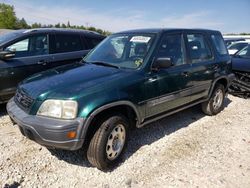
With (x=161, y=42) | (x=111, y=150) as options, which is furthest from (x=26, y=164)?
(x=161, y=42)

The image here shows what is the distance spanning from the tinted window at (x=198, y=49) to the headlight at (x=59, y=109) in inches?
101

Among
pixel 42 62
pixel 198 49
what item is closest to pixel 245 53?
pixel 198 49

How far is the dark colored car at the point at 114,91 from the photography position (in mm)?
2979

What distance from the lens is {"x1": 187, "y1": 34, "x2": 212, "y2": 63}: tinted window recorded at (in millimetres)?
4660

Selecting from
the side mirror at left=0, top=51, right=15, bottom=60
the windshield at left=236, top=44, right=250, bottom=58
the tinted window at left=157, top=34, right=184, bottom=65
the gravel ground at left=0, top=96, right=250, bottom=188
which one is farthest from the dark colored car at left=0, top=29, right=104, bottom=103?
the windshield at left=236, top=44, right=250, bottom=58

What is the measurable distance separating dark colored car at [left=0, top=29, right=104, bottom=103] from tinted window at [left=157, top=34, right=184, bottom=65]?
2.58 metres

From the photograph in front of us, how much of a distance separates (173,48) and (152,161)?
1.86m

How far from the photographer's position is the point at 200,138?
14.8 feet

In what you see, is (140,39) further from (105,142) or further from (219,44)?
(219,44)

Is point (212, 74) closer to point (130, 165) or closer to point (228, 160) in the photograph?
point (228, 160)

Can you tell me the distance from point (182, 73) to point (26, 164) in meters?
2.74

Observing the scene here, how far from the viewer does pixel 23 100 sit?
3.36 meters

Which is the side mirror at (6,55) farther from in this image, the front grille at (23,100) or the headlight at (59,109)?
the headlight at (59,109)

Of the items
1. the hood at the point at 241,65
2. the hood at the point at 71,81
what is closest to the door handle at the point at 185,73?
the hood at the point at 71,81
